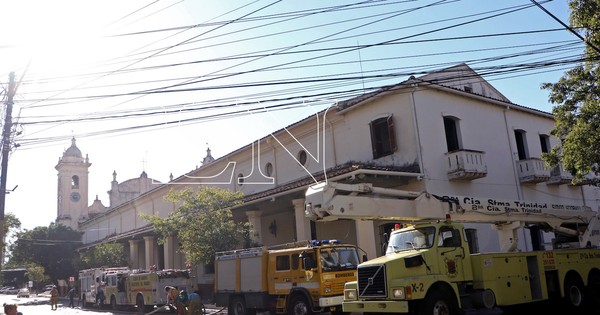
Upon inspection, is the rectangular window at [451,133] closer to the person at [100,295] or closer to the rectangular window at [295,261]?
the rectangular window at [295,261]

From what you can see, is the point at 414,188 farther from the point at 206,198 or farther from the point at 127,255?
the point at 127,255

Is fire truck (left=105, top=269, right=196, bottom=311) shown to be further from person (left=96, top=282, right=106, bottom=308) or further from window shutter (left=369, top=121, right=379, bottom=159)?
window shutter (left=369, top=121, right=379, bottom=159)

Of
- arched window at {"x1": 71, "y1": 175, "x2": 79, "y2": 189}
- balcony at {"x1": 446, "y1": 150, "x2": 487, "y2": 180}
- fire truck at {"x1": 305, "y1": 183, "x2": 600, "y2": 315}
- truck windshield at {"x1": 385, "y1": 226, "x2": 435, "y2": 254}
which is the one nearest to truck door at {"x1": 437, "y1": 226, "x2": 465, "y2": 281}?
fire truck at {"x1": 305, "y1": 183, "x2": 600, "y2": 315}

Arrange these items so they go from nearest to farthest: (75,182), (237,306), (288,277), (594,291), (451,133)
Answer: (594,291) → (288,277) → (237,306) → (451,133) → (75,182)

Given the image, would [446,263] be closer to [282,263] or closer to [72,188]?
[282,263]

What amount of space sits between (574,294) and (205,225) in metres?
14.2

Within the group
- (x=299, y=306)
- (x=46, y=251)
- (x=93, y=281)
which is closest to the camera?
(x=299, y=306)

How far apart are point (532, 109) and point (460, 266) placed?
17.5 metres

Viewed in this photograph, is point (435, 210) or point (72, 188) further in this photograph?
point (72, 188)

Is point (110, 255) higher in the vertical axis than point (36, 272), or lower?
higher

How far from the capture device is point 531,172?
79.8ft

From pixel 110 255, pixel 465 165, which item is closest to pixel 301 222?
pixel 465 165

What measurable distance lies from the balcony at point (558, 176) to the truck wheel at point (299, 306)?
1535 cm

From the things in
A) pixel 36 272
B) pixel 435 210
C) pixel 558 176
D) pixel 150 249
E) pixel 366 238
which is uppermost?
pixel 558 176
